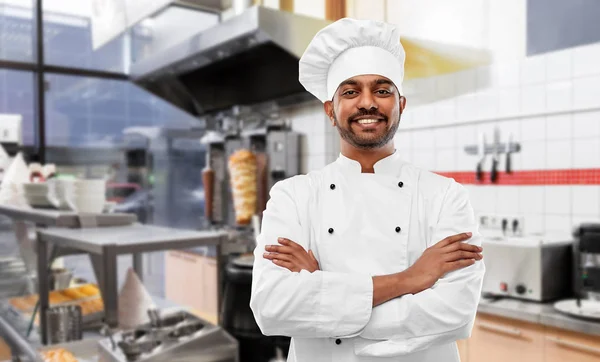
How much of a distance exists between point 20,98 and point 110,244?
11.6 ft

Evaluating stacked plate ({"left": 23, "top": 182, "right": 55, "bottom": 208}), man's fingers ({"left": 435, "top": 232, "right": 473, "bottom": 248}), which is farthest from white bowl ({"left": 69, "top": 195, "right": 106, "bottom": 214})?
man's fingers ({"left": 435, "top": 232, "right": 473, "bottom": 248})

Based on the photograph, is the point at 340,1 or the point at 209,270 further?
the point at 209,270

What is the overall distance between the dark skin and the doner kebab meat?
10.2 ft

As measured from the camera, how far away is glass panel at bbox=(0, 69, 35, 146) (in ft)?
14.0

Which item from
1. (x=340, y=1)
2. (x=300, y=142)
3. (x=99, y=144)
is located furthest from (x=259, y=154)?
(x=99, y=144)

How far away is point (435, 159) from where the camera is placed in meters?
3.11

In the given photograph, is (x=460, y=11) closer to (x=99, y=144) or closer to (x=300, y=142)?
(x=300, y=142)

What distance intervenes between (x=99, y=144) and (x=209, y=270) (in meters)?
1.56

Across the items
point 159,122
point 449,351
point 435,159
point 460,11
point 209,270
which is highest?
point 460,11

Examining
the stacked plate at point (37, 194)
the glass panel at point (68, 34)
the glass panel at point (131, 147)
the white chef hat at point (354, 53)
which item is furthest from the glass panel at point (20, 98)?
the white chef hat at point (354, 53)

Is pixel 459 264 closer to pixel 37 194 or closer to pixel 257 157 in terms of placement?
pixel 37 194

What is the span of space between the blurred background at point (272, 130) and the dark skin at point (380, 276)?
2.58 ft

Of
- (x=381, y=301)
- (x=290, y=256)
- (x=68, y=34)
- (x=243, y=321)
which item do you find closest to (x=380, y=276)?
(x=381, y=301)

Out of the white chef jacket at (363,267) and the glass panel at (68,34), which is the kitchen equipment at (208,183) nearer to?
the glass panel at (68,34)
